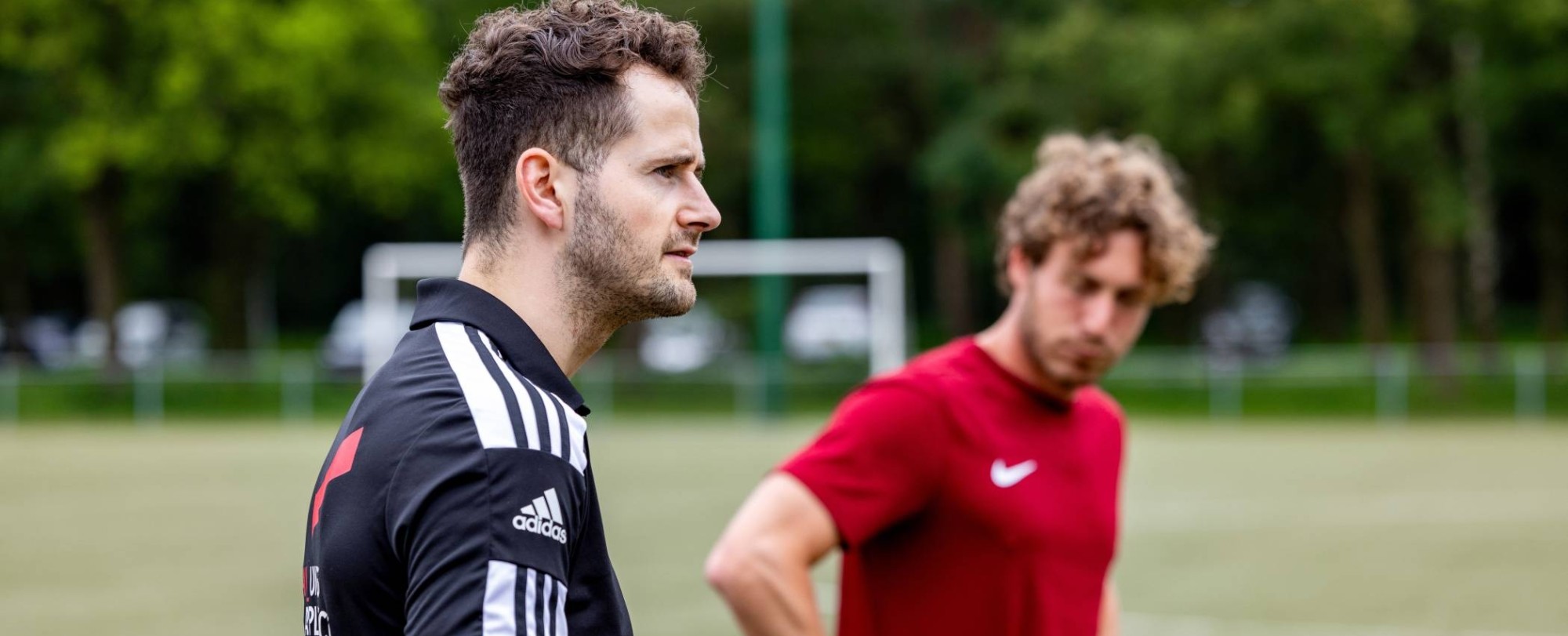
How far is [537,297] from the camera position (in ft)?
6.64

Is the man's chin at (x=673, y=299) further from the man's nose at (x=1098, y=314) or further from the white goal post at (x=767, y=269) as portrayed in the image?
the white goal post at (x=767, y=269)

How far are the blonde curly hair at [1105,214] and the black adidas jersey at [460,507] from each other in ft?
6.09

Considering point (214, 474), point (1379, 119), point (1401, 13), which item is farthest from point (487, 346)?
point (1379, 119)

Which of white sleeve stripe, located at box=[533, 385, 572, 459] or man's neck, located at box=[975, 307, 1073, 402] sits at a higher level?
white sleeve stripe, located at box=[533, 385, 572, 459]

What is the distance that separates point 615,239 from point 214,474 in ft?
56.3

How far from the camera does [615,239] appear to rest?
2043 mm

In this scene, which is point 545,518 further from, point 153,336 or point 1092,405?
point 153,336

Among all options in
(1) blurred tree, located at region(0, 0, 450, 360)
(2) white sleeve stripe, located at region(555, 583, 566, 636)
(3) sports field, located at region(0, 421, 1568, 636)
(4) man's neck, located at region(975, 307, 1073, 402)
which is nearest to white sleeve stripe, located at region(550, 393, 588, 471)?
(2) white sleeve stripe, located at region(555, 583, 566, 636)

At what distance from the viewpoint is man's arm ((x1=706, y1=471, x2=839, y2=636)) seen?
9.46 feet

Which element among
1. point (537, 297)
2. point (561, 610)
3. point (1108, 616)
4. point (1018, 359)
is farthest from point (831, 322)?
point (561, 610)

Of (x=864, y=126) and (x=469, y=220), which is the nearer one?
(x=469, y=220)

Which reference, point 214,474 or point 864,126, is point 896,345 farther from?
point 864,126

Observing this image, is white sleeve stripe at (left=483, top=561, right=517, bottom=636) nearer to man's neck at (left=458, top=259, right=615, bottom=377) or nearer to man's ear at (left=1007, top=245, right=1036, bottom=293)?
man's neck at (left=458, top=259, right=615, bottom=377)

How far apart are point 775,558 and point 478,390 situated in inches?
48.8
